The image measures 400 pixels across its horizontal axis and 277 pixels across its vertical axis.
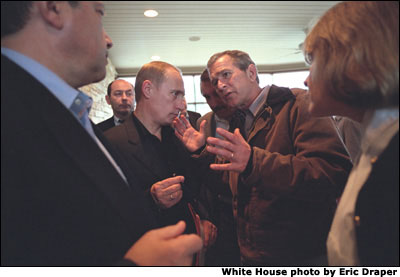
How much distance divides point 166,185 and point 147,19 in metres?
5.04

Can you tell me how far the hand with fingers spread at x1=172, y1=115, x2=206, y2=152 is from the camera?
201 cm

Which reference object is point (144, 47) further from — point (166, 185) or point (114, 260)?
point (114, 260)

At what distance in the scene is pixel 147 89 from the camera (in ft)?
6.03

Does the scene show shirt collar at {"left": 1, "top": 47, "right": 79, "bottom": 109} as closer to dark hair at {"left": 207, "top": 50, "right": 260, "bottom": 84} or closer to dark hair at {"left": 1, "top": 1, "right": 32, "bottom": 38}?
dark hair at {"left": 1, "top": 1, "right": 32, "bottom": 38}

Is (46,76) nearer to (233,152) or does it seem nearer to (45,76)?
(45,76)

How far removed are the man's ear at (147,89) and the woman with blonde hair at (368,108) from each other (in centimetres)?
112

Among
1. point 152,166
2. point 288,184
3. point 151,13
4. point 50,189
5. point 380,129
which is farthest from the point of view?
point 151,13

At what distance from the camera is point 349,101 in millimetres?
940

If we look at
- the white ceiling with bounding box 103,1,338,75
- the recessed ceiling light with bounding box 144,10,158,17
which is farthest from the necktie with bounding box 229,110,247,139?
the recessed ceiling light with bounding box 144,10,158,17

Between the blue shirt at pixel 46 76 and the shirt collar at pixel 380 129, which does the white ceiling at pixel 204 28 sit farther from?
the shirt collar at pixel 380 129

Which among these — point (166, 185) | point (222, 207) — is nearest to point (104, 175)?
point (166, 185)

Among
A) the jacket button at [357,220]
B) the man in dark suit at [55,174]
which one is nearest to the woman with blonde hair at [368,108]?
the jacket button at [357,220]

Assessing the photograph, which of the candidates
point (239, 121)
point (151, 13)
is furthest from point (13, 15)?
point (151, 13)

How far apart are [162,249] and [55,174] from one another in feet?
1.01
